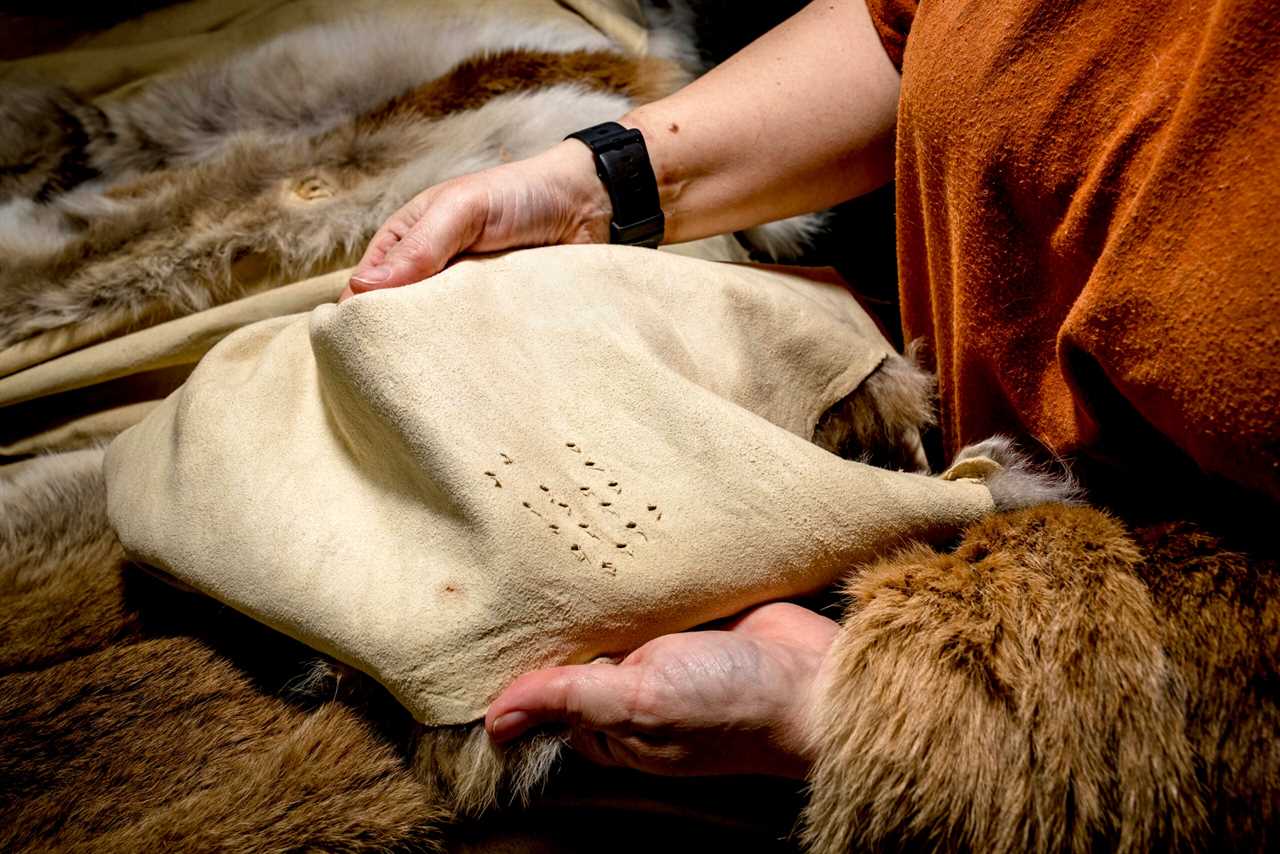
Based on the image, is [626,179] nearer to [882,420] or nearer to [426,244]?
[426,244]

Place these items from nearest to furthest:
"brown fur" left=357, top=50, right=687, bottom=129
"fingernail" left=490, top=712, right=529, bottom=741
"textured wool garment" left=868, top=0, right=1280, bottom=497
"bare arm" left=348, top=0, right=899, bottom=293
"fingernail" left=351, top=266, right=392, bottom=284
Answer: "textured wool garment" left=868, top=0, right=1280, bottom=497
"fingernail" left=490, top=712, right=529, bottom=741
"fingernail" left=351, top=266, right=392, bottom=284
"bare arm" left=348, top=0, right=899, bottom=293
"brown fur" left=357, top=50, right=687, bottom=129

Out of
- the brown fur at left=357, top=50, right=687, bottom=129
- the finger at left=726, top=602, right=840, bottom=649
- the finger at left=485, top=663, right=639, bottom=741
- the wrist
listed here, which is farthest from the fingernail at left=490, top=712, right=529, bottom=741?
the brown fur at left=357, top=50, right=687, bottom=129

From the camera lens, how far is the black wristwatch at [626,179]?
0.81 metres

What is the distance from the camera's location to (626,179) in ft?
2.68

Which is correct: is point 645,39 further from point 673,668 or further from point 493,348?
point 673,668

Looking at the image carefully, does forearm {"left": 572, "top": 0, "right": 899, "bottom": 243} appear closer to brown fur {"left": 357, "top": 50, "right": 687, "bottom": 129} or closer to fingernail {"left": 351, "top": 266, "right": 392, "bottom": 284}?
brown fur {"left": 357, "top": 50, "right": 687, "bottom": 129}

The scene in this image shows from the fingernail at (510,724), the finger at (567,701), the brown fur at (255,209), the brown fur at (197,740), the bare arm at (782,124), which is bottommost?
the brown fur at (197,740)

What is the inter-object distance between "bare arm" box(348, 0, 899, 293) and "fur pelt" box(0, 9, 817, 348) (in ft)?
0.49

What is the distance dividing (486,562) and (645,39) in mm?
946

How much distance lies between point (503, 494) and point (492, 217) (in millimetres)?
321

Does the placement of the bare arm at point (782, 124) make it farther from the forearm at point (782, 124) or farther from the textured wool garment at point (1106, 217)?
the textured wool garment at point (1106, 217)

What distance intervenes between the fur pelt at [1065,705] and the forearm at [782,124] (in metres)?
0.47

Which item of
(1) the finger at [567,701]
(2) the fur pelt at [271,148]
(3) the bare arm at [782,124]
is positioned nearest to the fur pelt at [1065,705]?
(1) the finger at [567,701]

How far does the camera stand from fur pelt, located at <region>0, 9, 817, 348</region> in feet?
2.83
